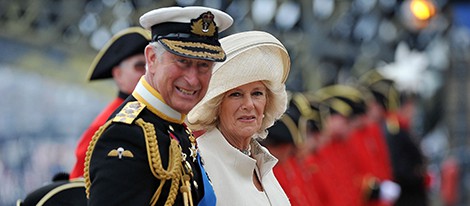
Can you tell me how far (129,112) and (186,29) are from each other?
1.17ft

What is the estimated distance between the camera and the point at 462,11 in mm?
18609

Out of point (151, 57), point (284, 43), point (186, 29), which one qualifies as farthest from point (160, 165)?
point (284, 43)

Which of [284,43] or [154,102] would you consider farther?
[284,43]

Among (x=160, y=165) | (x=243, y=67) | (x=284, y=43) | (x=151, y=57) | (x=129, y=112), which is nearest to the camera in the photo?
(x=160, y=165)

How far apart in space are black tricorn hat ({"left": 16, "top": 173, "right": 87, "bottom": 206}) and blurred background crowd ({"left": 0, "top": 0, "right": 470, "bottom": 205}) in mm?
4194

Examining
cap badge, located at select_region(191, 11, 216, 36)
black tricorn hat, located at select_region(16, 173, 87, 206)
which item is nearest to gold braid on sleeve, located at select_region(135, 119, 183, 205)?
cap badge, located at select_region(191, 11, 216, 36)

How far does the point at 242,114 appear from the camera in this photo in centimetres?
531

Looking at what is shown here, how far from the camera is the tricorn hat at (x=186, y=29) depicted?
4.49 m

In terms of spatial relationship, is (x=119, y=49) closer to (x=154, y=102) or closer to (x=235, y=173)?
(x=235, y=173)

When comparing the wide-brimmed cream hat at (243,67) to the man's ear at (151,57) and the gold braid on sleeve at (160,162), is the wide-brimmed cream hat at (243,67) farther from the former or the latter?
the gold braid on sleeve at (160,162)

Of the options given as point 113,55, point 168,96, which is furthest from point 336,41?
point 168,96

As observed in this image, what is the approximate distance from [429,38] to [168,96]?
1713 cm

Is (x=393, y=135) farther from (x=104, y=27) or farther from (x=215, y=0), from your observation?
(x=104, y=27)

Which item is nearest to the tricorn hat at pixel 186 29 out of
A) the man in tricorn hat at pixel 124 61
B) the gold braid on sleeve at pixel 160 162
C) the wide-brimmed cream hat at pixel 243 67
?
the gold braid on sleeve at pixel 160 162
